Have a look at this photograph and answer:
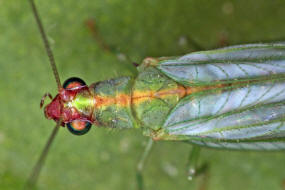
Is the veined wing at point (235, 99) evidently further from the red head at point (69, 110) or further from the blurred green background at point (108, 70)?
the red head at point (69, 110)

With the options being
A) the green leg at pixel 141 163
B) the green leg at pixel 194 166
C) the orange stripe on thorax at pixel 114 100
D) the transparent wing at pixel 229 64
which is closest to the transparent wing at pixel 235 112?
the transparent wing at pixel 229 64

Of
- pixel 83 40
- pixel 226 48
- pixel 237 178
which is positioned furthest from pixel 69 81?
pixel 237 178

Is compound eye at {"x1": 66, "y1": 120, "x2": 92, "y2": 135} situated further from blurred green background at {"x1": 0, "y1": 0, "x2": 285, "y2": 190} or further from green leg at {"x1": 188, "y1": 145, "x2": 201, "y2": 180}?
green leg at {"x1": 188, "y1": 145, "x2": 201, "y2": 180}

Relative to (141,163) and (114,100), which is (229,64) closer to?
(114,100)

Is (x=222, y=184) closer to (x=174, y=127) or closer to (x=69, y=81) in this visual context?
(x=174, y=127)

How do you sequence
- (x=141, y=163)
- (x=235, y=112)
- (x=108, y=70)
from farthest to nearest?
(x=141, y=163) < (x=108, y=70) < (x=235, y=112)

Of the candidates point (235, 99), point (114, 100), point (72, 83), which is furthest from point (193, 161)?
point (72, 83)

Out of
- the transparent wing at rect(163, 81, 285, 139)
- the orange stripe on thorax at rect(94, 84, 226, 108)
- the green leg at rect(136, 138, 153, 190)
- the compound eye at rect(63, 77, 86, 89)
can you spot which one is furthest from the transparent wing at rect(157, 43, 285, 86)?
the green leg at rect(136, 138, 153, 190)
